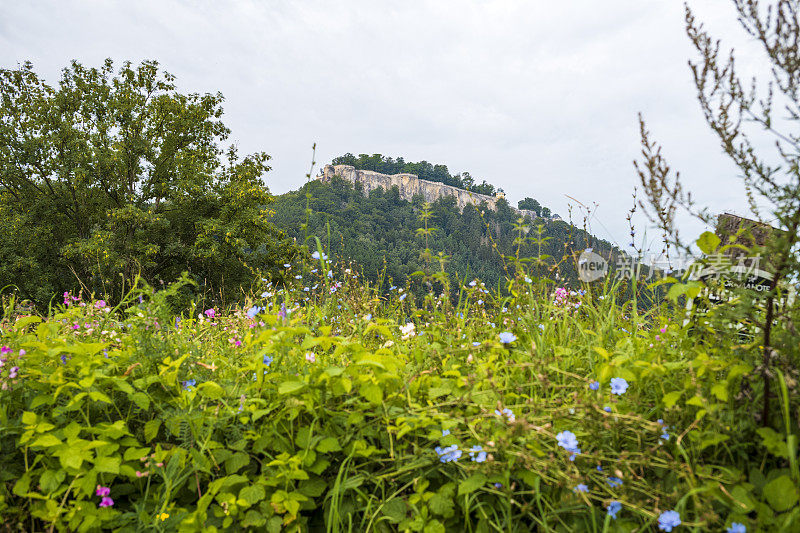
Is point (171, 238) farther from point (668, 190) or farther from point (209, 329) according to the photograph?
point (668, 190)

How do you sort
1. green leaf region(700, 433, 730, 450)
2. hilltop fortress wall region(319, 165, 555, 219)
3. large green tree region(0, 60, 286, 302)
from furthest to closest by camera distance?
hilltop fortress wall region(319, 165, 555, 219) < large green tree region(0, 60, 286, 302) < green leaf region(700, 433, 730, 450)

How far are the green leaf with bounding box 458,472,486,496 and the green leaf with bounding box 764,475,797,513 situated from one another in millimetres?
758

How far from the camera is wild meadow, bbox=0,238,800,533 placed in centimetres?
136

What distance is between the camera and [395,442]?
166cm

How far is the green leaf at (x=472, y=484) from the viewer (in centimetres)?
138

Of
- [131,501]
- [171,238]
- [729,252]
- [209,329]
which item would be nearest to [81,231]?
[171,238]

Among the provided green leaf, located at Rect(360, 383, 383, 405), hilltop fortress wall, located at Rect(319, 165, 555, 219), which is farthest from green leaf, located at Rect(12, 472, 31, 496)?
hilltop fortress wall, located at Rect(319, 165, 555, 219)

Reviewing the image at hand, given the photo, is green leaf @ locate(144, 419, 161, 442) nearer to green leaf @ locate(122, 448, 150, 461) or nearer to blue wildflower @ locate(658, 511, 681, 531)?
green leaf @ locate(122, 448, 150, 461)

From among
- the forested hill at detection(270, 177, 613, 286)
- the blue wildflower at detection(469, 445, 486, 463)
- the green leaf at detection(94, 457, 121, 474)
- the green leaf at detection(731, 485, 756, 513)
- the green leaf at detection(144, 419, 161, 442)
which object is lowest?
the green leaf at detection(94, 457, 121, 474)

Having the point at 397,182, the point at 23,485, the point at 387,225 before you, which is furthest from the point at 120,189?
the point at 397,182

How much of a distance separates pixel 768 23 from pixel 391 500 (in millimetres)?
2118

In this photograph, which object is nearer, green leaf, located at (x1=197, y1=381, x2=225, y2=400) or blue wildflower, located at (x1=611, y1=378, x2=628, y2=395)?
blue wildflower, located at (x1=611, y1=378, x2=628, y2=395)

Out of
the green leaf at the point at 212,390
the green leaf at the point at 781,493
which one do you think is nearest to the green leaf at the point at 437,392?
the green leaf at the point at 212,390

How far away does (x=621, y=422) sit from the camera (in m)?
1.49
